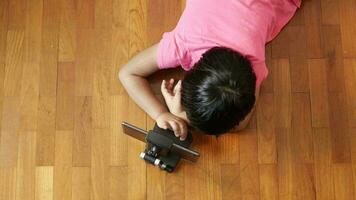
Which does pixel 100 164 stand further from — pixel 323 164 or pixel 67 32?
pixel 323 164

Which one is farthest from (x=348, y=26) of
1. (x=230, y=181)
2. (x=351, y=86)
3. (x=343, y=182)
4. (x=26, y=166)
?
(x=26, y=166)

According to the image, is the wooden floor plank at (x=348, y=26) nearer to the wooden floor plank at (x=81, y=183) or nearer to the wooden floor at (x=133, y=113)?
the wooden floor at (x=133, y=113)

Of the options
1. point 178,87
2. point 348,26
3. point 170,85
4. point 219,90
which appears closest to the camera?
point 219,90

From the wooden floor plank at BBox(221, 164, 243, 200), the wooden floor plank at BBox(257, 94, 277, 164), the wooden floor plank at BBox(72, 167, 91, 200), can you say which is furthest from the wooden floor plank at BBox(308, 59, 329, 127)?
the wooden floor plank at BBox(72, 167, 91, 200)

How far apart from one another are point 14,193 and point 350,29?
928 mm

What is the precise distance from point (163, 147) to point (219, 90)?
241mm

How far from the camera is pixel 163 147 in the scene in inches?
37.3

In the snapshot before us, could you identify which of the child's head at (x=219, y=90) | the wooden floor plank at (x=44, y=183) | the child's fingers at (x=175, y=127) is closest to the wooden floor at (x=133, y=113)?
the wooden floor plank at (x=44, y=183)

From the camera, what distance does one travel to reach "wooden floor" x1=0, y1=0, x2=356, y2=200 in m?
1.04

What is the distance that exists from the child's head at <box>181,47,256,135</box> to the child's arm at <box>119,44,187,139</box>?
0.63 feet

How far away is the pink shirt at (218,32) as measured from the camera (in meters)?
0.93

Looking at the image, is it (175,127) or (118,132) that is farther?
(118,132)

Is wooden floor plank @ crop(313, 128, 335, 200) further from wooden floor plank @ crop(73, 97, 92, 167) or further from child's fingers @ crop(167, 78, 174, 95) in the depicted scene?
wooden floor plank @ crop(73, 97, 92, 167)

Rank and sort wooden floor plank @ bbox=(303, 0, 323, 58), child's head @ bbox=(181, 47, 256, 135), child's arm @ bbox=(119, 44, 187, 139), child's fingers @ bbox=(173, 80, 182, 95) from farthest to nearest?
wooden floor plank @ bbox=(303, 0, 323, 58), child's arm @ bbox=(119, 44, 187, 139), child's fingers @ bbox=(173, 80, 182, 95), child's head @ bbox=(181, 47, 256, 135)
